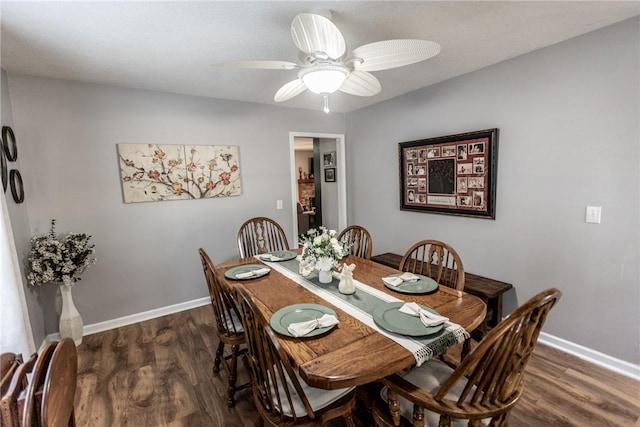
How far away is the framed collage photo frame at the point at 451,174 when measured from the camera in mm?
2678

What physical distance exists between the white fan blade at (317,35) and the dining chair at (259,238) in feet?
6.31

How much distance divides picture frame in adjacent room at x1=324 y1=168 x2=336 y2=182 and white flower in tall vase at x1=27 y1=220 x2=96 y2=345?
3.33 metres

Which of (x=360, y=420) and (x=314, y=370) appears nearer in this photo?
(x=314, y=370)

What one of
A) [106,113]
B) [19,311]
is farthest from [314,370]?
[106,113]

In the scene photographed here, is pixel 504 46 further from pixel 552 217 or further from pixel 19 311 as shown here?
pixel 19 311

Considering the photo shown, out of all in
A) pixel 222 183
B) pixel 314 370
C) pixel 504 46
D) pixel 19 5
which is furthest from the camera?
pixel 222 183

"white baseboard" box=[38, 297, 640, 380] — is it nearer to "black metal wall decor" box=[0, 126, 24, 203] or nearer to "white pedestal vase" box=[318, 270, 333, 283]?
"black metal wall decor" box=[0, 126, 24, 203]

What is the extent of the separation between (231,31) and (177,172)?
176 centimetres

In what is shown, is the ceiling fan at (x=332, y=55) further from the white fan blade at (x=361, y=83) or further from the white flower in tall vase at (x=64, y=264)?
the white flower in tall vase at (x=64, y=264)

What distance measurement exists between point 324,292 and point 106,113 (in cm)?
272

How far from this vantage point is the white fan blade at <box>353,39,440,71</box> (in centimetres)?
144

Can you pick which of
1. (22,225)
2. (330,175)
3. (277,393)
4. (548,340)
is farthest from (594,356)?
(22,225)

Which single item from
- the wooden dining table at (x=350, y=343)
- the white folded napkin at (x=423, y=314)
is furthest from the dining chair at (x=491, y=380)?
the white folded napkin at (x=423, y=314)

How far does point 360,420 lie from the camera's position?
1.75 metres
